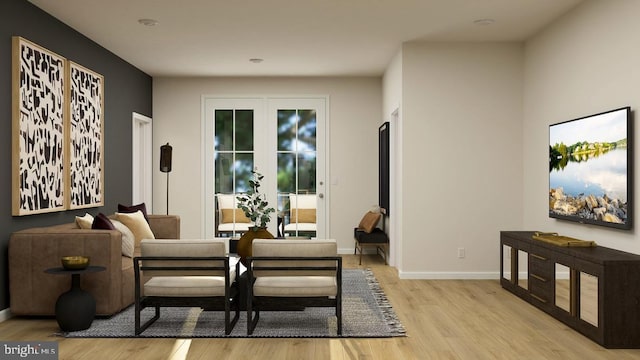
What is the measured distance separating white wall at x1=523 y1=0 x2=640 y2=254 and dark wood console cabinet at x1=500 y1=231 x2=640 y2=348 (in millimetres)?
410

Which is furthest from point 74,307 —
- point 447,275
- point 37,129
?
point 447,275

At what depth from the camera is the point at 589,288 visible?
13.4ft

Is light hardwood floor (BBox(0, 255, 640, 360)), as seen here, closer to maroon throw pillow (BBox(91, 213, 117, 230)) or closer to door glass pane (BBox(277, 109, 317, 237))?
maroon throw pillow (BBox(91, 213, 117, 230))

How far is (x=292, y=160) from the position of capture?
880 centimetres

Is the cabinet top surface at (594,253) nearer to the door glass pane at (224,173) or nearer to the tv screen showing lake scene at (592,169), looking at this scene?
the tv screen showing lake scene at (592,169)

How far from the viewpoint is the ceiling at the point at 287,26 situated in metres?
5.17

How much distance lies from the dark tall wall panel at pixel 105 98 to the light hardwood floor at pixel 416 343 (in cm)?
93

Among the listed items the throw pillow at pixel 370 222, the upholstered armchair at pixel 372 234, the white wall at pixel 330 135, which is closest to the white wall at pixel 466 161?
the upholstered armchair at pixel 372 234

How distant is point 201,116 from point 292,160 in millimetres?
1483

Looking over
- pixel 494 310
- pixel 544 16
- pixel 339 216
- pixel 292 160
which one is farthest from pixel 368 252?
pixel 544 16

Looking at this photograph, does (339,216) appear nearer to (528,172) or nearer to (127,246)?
(528,172)

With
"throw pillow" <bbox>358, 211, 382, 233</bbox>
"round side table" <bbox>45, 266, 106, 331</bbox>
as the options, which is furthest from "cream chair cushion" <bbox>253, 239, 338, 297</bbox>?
"throw pillow" <bbox>358, 211, 382, 233</bbox>

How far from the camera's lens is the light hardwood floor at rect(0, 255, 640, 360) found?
3729 millimetres

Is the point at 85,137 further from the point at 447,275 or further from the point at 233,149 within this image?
the point at 447,275
